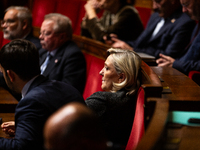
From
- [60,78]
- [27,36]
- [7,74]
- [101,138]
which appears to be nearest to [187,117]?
[101,138]

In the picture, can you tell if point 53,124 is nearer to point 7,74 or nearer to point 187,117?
point 187,117

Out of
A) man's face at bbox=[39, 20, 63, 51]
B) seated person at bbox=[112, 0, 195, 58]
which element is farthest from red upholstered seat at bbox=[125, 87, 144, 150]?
man's face at bbox=[39, 20, 63, 51]

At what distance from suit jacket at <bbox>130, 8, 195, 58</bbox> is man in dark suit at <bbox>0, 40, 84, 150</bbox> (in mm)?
1371

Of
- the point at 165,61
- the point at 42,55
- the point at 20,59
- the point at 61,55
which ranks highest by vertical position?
the point at 20,59

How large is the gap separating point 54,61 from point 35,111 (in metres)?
1.38

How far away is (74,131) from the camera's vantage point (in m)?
0.53

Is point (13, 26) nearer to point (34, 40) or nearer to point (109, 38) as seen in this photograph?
point (34, 40)

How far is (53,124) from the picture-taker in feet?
1.78

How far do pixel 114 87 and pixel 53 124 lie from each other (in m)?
1.04

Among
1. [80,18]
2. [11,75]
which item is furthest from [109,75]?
[80,18]

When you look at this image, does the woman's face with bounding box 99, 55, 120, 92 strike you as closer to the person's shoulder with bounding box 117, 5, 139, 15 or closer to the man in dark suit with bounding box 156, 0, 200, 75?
the man in dark suit with bounding box 156, 0, 200, 75

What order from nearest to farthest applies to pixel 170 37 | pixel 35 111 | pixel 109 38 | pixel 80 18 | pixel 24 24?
pixel 35 111 → pixel 170 37 → pixel 109 38 → pixel 24 24 → pixel 80 18

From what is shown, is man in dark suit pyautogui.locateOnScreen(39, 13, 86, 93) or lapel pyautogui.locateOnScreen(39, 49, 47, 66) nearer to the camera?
man in dark suit pyautogui.locateOnScreen(39, 13, 86, 93)

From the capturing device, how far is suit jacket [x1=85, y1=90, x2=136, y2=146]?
1.46 meters
